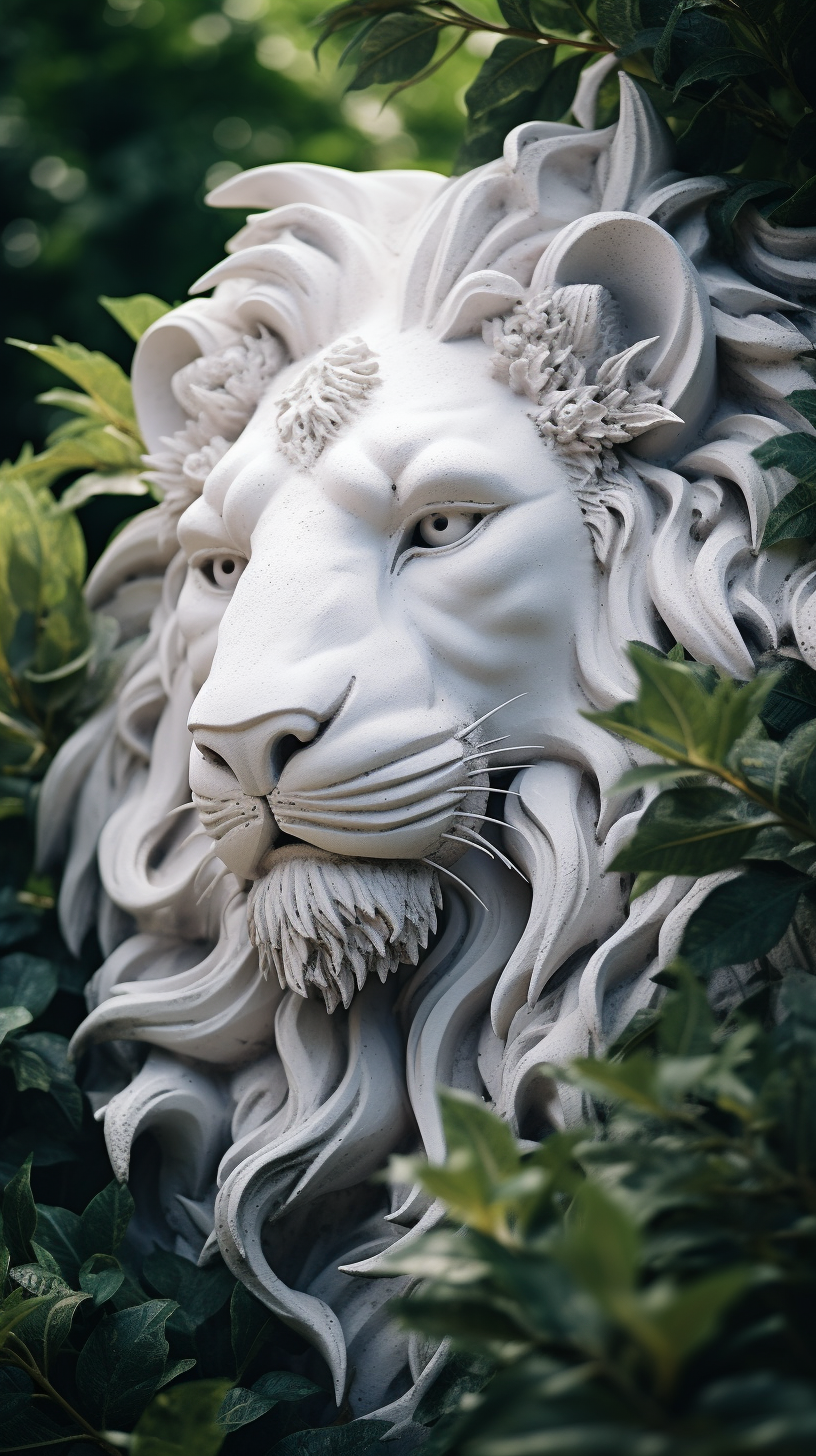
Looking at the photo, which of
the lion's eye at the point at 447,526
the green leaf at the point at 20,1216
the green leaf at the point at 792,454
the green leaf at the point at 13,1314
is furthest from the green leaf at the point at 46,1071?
the green leaf at the point at 792,454

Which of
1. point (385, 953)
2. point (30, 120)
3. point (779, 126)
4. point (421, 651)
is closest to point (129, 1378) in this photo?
point (385, 953)

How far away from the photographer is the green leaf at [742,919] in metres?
0.99

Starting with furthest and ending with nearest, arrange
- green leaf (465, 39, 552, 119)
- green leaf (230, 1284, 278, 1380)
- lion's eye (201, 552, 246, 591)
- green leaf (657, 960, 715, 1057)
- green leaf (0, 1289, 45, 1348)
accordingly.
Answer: green leaf (465, 39, 552, 119)
lion's eye (201, 552, 246, 591)
green leaf (230, 1284, 278, 1380)
green leaf (0, 1289, 45, 1348)
green leaf (657, 960, 715, 1057)

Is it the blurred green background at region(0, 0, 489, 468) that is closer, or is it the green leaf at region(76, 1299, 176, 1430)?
the green leaf at region(76, 1299, 176, 1430)

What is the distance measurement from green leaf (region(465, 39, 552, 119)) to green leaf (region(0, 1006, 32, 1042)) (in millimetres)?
1059

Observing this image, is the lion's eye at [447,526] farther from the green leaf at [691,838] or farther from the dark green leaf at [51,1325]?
the dark green leaf at [51,1325]

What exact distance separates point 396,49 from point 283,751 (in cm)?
83

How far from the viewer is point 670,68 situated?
1.35 meters

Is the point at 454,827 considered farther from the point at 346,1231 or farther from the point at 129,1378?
the point at 129,1378

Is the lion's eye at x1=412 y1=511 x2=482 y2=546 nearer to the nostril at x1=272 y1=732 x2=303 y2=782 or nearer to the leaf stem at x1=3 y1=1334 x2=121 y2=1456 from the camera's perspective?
the nostril at x1=272 y1=732 x2=303 y2=782

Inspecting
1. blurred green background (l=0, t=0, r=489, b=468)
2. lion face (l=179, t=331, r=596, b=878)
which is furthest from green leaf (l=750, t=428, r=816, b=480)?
blurred green background (l=0, t=0, r=489, b=468)

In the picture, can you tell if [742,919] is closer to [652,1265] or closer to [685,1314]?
[652,1265]

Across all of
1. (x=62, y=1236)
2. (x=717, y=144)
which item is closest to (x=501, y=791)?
(x=62, y=1236)

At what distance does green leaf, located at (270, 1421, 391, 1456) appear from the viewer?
112 cm
